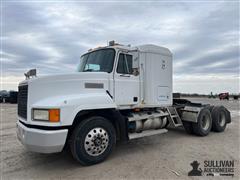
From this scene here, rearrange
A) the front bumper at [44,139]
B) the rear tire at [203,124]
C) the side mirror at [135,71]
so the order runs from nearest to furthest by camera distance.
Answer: the front bumper at [44,139] < the side mirror at [135,71] < the rear tire at [203,124]

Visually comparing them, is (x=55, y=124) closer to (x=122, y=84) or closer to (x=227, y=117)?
(x=122, y=84)

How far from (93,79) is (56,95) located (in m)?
0.96

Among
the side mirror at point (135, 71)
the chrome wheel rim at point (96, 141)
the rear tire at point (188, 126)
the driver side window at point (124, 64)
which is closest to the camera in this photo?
the chrome wheel rim at point (96, 141)

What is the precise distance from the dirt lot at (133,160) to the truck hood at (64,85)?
1577mm

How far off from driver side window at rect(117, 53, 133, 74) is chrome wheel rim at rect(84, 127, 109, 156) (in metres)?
1.74

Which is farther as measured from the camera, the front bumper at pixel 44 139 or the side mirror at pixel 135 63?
the side mirror at pixel 135 63

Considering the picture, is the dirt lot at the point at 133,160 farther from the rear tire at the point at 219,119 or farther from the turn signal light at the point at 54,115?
the rear tire at the point at 219,119

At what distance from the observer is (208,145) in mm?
5684

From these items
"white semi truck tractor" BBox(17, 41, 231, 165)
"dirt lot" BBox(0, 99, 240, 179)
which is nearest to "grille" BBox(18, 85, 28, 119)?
"white semi truck tractor" BBox(17, 41, 231, 165)

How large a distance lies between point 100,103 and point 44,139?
1.44m

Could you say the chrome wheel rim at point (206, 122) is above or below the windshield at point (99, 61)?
below

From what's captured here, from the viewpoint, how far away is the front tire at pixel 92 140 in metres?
3.93

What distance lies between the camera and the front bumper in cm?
354

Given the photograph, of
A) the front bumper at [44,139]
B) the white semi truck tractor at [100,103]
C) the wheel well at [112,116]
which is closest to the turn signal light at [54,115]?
the white semi truck tractor at [100,103]
